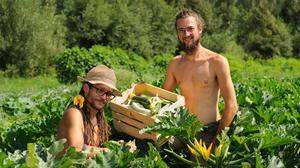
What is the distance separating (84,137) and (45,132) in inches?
60.4

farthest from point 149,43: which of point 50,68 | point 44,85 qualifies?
point 44,85

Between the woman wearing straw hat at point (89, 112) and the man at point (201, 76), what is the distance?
0.89 m

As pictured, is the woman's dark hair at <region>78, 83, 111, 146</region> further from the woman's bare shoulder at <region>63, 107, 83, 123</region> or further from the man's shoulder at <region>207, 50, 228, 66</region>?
the man's shoulder at <region>207, 50, 228, 66</region>

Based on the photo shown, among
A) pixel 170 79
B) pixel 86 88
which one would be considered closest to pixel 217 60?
pixel 170 79

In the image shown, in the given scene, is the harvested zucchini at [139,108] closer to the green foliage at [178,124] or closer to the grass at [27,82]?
the green foliage at [178,124]

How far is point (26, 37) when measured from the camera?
26.4m

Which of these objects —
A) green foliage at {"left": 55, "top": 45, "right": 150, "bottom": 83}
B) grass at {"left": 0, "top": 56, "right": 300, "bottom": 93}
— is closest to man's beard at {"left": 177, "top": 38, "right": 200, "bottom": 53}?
grass at {"left": 0, "top": 56, "right": 300, "bottom": 93}

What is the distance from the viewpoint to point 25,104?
40.9 ft

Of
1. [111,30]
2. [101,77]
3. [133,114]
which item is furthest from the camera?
[111,30]

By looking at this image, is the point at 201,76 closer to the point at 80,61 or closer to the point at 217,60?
the point at 217,60

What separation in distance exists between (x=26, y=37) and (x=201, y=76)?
22.4 m

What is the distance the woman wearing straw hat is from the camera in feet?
14.0

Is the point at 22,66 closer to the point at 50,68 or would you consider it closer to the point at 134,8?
the point at 50,68

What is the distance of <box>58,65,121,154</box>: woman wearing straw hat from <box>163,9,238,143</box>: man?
886 millimetres
